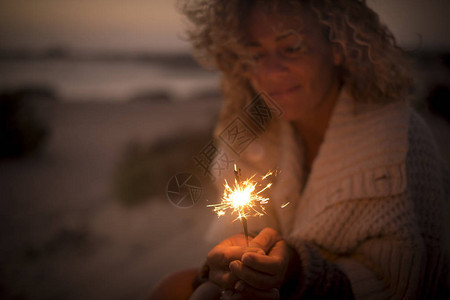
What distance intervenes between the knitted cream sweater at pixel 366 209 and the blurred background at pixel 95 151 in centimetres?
44

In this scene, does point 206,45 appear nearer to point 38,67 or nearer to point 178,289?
point 178,289

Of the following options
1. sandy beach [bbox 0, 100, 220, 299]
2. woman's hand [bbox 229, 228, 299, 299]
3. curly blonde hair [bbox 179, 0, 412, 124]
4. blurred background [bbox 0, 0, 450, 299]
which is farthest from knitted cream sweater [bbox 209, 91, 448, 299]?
sandy beach [bbox 0, 100, 220, 299]

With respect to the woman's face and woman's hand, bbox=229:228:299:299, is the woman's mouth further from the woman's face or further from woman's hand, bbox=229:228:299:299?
woman's hand, bbox=229:228:299:299

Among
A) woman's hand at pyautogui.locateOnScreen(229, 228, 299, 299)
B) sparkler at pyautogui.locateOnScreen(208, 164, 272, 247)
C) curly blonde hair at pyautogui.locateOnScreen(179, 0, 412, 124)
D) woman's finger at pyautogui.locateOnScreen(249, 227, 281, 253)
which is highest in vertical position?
curly blonde hair at pyautogui.locateOnScreen(179, 0, 412, 124)

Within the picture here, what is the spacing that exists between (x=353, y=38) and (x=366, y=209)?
0.89 metres

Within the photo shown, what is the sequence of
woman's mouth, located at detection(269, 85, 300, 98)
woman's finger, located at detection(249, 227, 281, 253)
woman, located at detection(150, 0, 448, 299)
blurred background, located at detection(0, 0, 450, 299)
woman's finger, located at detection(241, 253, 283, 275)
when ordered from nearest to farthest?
woman's finger, located at detection(241, 253, 283, 275) → woman's finger, located at detection(249, 227, 281, 253) → woman, located at detection(150, 0, 448, 299) → woman's mouth, located at detection(269, 85, 300, 98) → blurred background, located at detection(0, 0, 450, 299)

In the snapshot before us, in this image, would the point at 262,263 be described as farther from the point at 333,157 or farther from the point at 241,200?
the point at 333,157

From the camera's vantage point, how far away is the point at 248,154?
1.81 metres

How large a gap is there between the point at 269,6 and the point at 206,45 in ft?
1.77

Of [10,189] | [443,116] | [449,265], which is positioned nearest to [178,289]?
[449,265]

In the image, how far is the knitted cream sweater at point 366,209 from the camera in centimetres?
127

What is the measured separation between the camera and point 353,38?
5.21 ft

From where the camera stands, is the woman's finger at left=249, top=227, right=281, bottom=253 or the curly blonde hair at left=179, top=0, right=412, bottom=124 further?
the curly blonde hair at left=179, top=0, right=412, bottom=124

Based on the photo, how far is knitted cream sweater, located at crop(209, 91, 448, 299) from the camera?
1.27 m
